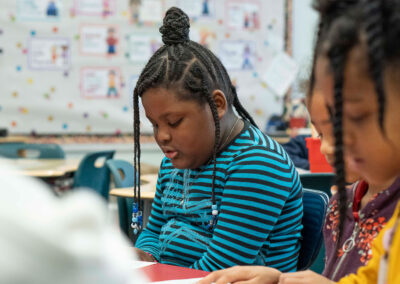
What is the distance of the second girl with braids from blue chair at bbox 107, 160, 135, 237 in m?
0.57

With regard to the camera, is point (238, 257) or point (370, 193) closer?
point (370, 193)

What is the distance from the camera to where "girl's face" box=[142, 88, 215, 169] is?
3.71 feet

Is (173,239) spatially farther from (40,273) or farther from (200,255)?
(40,273)

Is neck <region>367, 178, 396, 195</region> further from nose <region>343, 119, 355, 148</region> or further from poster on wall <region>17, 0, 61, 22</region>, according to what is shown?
poster on wall <region>17, 0, 61, 22</region>

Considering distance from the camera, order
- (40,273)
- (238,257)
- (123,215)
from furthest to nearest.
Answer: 1. (123,215)
2. (238,257)
3. (40,273)

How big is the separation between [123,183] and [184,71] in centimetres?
106

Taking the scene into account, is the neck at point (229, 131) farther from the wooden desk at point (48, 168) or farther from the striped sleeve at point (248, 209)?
the wooden desk at point (48, 168)

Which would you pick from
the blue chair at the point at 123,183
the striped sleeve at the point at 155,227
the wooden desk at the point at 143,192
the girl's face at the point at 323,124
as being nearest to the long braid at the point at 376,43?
the girl's face at the point at 323,124

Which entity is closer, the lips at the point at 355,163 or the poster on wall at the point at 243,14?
the lips at the point at 355,163

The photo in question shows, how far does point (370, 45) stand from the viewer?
1.72 feet

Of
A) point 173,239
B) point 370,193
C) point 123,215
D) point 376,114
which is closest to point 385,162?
point 376,114

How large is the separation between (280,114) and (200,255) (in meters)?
3.75

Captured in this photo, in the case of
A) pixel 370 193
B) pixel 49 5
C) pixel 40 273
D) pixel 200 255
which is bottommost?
pixel 200 255

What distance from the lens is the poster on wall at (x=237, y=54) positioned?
182 inches
